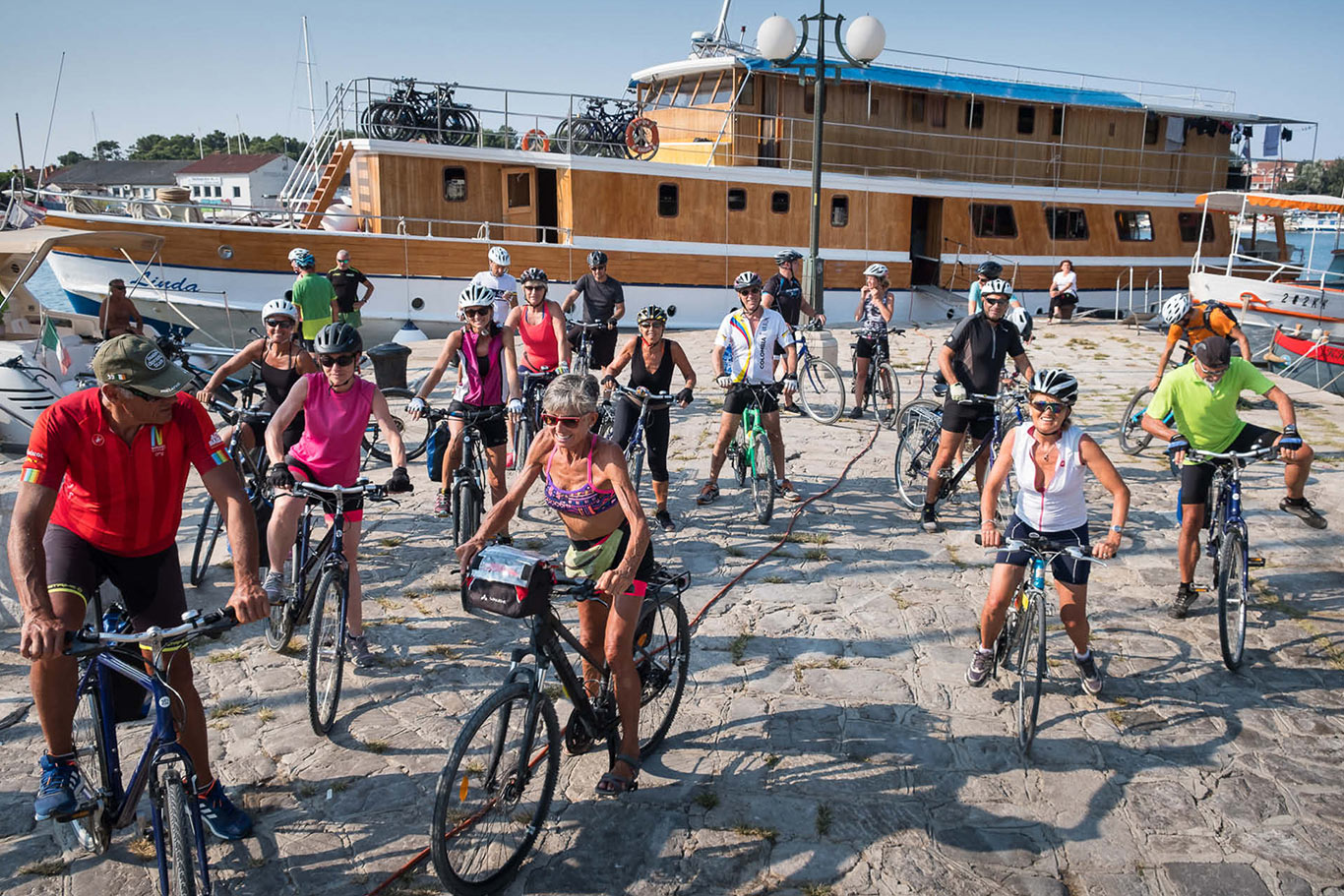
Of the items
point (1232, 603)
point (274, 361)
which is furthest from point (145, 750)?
point (1232, 603)

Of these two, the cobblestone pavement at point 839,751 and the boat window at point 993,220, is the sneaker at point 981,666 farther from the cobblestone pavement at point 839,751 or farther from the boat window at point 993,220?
the boat window at point 993,220

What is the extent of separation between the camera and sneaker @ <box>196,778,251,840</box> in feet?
13.6

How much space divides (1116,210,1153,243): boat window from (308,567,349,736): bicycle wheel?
24.6m

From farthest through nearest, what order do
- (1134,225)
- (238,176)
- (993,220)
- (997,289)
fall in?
(238,176) < (1134,225) < (993,220) < (997,289)

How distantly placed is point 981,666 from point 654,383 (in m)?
3.68

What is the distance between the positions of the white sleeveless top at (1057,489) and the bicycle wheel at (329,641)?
3818 millimetres

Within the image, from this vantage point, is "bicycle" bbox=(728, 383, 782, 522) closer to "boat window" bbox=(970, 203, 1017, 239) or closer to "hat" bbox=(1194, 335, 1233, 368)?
"hat" bbox=(1194, 335, 1233, 368)

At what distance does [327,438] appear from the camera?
18.1 ft

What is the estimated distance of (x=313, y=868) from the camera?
4020 millimetres

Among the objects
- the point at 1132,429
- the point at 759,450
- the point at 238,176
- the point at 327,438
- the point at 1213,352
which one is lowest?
the point at 1132,429

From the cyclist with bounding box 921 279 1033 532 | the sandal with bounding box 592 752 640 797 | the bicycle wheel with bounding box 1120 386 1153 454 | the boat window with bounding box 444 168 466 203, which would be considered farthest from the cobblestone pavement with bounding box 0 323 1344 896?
the boat window with bounding box 444 168 466 203

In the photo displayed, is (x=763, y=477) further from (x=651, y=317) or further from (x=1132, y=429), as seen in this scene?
(x=1132, y=429)

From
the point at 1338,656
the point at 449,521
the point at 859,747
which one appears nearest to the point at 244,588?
the point at 859,747

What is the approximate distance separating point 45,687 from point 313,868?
1.32 metres
